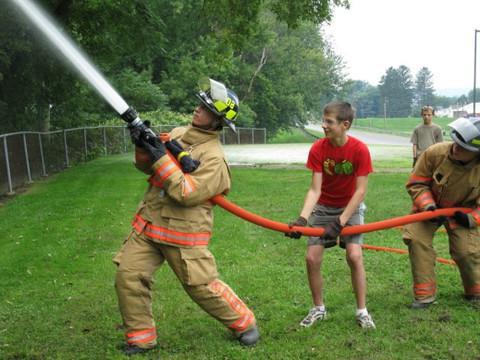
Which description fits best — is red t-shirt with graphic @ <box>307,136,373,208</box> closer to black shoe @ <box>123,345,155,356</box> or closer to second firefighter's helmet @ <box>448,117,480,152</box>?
second firefighter's helmet @ <box>448,117,480,152</box>

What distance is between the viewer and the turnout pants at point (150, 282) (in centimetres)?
413

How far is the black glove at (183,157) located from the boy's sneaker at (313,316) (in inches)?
67.0

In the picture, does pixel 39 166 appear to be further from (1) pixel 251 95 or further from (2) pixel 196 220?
(1) pixel 251 95

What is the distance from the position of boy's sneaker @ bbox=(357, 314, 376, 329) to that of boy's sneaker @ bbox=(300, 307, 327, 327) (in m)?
0.31

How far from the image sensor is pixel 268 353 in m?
4.29

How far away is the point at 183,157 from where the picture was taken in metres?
A: 3.96

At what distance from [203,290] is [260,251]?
335 centimetres

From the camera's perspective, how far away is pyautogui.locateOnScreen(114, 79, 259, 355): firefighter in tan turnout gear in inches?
161

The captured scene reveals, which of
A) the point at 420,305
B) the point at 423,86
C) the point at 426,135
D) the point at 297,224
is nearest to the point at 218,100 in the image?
the point at 297,224

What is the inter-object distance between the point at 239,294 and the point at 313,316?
3.44 feet

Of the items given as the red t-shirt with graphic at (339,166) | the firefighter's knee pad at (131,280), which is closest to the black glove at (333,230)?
the red t-shirt with graphic at (339,166)

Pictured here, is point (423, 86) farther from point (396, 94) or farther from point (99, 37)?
point (99, 37)

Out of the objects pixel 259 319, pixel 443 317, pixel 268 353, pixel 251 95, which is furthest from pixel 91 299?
pixel 251 95

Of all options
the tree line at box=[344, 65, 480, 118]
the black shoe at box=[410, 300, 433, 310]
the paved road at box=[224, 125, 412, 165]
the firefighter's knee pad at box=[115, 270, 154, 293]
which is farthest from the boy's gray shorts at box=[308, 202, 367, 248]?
the tree line at box=[344, 65, 480, 118]
